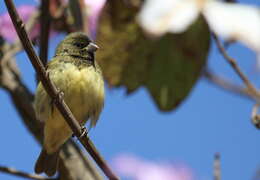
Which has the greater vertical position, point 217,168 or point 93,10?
point 93,10

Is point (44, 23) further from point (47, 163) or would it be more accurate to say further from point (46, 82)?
point (47, 163)

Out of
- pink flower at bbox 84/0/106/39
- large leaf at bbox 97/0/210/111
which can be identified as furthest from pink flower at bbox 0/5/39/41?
large leaf at bbox 97/0/210/111

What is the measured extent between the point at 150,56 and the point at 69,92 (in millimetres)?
1062

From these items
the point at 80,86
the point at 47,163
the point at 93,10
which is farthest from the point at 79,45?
the point at 93,10

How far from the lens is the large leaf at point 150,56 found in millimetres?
1326

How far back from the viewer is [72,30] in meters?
2.58

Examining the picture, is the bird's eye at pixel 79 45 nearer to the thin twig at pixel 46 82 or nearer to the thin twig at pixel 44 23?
the thin twig at pixel 44 23

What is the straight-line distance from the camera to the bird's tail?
101 inches

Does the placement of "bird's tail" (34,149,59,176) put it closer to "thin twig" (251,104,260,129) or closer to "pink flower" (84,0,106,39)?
"pink flower" (84,0,106,39)

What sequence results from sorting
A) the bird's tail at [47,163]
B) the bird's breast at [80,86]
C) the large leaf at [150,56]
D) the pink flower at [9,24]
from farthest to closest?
the bird's tail at [47,163]
the bird's breast at [80,86]
the pink flower at [9,24]
the large leaf at [150,56]

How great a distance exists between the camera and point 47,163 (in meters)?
2.65

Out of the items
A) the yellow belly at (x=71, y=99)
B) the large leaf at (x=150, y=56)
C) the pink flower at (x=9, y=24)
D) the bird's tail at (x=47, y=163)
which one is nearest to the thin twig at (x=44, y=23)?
the pink flower at (x=9, y=24)

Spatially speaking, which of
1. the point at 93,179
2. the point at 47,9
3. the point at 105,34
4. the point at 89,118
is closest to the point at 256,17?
the point at 105,34

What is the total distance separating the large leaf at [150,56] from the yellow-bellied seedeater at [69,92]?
2.52 feet
